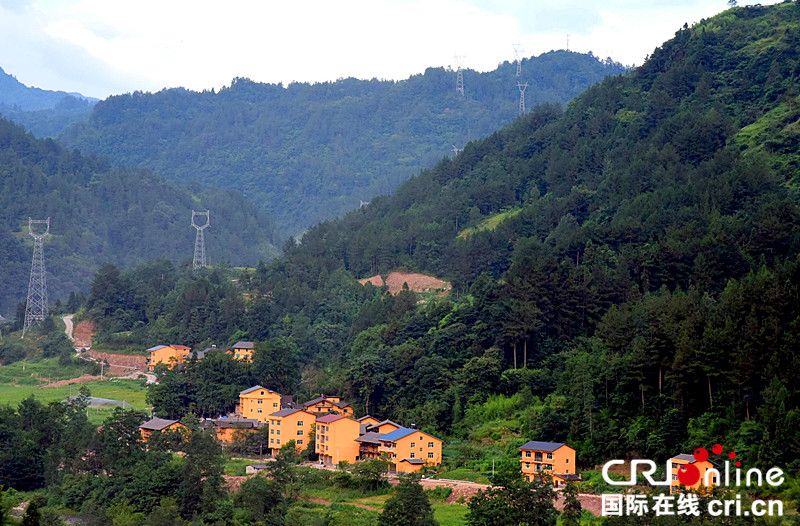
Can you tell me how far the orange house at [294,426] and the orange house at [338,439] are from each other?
139 cm

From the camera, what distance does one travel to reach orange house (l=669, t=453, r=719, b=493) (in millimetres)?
28031

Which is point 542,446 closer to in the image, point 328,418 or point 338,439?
point 338,439

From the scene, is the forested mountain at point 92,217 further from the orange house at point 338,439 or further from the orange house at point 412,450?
the orange house at point 412,450

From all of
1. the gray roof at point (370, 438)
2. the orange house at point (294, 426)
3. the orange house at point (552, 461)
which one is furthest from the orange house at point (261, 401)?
the orange house at point (552, 461)

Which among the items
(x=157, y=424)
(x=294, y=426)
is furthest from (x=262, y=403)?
(x=157, y=424)

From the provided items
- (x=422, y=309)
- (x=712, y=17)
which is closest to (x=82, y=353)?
(x=422, y=309)

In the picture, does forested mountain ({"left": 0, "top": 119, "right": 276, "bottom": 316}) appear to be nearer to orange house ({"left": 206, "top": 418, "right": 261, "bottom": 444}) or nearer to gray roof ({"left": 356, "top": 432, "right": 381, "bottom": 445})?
orange house ({"left": 206, "top": 418, "right": 261, "bottom": 444})

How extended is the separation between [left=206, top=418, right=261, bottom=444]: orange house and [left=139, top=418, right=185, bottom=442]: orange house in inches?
60.3

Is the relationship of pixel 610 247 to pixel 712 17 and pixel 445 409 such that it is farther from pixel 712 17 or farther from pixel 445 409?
pixel 712 17

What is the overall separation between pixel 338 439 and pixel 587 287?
11.3m

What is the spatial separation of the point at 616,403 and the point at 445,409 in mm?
7605

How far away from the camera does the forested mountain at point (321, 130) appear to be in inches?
5487

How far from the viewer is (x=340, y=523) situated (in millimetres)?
29656

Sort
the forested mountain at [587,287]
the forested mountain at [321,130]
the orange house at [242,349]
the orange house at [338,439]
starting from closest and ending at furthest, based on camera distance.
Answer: the forested mountain at [587,287] → the orange house at [338,439] → the orange house at [242,349] → the forested mountain at [321,130]
